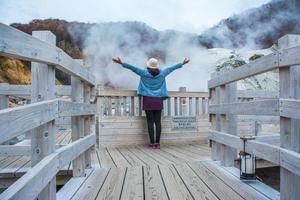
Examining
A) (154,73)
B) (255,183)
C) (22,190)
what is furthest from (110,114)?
(22,190)

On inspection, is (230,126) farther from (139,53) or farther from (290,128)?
(139,53)

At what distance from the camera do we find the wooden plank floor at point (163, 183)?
7.07 feet

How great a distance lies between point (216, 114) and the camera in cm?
330

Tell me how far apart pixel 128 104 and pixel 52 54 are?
3.36 metres

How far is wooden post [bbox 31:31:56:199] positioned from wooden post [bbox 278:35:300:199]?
4.02 feet

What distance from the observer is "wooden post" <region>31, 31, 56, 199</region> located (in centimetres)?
165

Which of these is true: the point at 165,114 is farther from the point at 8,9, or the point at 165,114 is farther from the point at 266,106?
the point at 8,9

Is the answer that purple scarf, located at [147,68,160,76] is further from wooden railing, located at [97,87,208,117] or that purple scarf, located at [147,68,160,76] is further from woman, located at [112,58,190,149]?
wooden railing, located at [97,87,208,117]

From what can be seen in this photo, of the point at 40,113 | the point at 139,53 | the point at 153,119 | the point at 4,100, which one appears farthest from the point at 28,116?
the point at 139,53

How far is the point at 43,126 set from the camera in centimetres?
169

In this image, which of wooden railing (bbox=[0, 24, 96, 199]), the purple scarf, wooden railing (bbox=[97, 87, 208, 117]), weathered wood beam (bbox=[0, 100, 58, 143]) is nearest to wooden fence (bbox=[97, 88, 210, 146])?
wooden railing (bbox=[97, 87, 208, 117])

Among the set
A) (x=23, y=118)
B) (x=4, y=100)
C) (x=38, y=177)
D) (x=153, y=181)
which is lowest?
(x=153, y=181)

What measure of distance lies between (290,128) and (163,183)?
3.43 feet

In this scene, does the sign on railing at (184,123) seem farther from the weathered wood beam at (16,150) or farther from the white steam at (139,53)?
the white steam at (139,53)
